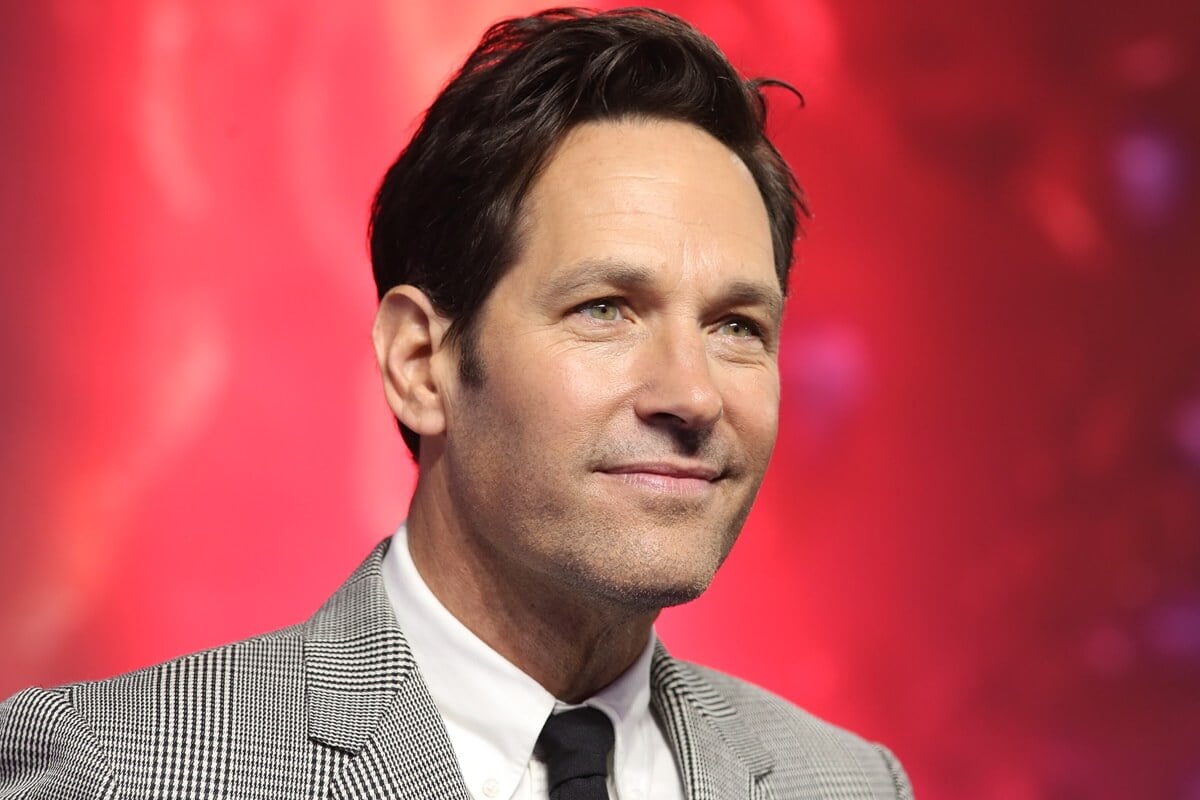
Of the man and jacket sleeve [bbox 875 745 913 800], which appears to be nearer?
the man

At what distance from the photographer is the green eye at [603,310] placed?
184cm

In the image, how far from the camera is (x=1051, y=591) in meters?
3.16

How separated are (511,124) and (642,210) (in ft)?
0.72

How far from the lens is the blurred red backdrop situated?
2596 mm

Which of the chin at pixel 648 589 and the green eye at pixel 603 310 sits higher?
the green eye at pixel 603 310

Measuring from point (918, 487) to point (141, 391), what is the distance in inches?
61.0

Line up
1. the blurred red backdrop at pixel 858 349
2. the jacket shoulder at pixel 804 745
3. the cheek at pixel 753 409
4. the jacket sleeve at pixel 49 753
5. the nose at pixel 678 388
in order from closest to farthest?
the jacket sleeve at pixel 49 753 → the nose at pixel 678 388 → the cheek at pixel 753 409 → the jacket shoulder at pixel 804 745 → the blurred red backdrop at pixel 858 349

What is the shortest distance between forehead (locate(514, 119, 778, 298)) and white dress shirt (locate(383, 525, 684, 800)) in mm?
444

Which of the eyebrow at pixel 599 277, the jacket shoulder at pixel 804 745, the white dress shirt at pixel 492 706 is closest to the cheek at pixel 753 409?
the eyebrow at pixel 599 277

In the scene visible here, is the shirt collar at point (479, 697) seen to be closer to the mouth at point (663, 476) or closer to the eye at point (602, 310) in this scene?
the mouth at point (663, 476)

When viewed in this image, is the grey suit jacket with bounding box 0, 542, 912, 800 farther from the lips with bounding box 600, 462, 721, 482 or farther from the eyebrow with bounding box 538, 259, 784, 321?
the eyebrow with bounding box 538, 259, 784, 321

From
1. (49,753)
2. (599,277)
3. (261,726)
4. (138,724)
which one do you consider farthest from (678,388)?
(49,753)

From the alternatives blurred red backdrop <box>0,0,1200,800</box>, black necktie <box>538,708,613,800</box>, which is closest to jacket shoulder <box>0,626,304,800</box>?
black necktie <box>538,708,613,800</box>

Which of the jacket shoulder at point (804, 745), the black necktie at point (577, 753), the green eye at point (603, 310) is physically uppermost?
the green eye at point (603, 310)
